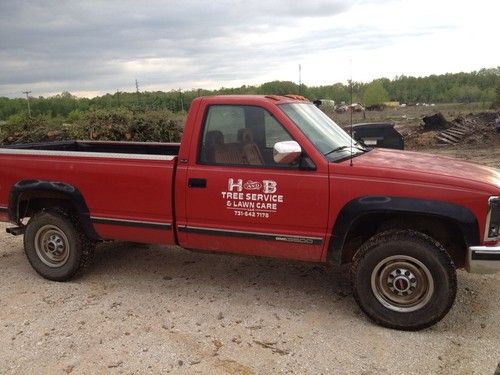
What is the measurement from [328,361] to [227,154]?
198cm

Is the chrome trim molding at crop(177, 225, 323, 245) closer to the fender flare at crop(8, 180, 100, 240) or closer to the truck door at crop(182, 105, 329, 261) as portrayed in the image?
the truck door at crop(182, 105, 329, 261)

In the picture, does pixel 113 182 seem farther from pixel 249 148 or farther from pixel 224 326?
pixel 224 326

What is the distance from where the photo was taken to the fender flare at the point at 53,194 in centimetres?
502

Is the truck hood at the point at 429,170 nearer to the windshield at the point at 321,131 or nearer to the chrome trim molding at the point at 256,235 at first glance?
the windshield at the point at 321,131

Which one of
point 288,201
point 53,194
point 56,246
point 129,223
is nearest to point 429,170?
point 288,201

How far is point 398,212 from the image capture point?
12.9 feet

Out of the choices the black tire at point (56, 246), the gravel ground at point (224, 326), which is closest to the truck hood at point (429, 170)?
the gravel ground at point (224, 326)

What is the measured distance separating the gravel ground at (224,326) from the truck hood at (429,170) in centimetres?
120

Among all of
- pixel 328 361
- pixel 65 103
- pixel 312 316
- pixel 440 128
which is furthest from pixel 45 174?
pixel 65 103

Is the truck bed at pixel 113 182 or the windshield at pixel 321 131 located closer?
the windshield at pixel 321 131

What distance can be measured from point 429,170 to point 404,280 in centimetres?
93

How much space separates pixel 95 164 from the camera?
4.90m

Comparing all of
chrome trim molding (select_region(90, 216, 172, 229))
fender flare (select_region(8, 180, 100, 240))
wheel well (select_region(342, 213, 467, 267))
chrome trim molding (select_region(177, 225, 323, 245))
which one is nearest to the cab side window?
chrome trim molding (select_region(177, 225, 323, 245))

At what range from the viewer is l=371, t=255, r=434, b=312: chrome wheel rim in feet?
13.0
